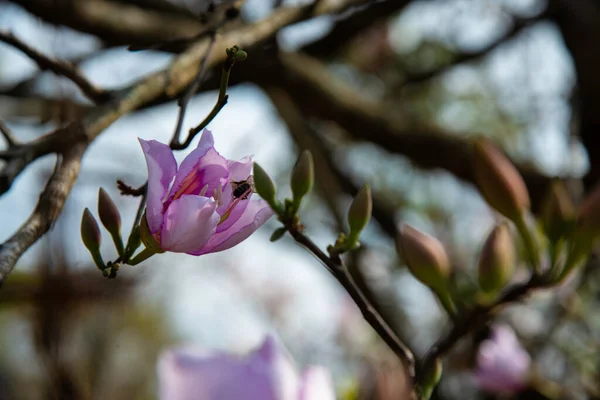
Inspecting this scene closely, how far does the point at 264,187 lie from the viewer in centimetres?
49

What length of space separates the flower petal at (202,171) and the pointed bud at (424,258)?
0.66ft

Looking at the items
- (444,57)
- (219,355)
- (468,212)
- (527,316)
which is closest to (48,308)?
(219,355)

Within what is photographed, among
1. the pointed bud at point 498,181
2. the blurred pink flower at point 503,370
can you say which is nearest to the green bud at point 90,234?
the pointed bud at point 498,181

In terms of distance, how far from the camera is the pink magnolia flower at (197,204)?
1.41ft

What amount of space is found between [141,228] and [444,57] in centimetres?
191

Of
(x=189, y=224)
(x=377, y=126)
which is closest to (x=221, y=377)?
(x=189, y=224)

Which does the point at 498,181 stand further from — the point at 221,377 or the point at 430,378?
the point at 221,377

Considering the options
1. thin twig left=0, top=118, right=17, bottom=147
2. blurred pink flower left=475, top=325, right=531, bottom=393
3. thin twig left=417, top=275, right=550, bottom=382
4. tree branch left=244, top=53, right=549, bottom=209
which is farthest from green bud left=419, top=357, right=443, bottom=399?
tree branch left=244, top=53, right=549, bottom=209

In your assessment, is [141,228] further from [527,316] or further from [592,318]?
[527,316]

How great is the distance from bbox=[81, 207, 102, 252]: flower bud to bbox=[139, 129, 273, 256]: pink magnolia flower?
63mm

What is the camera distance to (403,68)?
7.61 feet

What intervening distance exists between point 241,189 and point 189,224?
0.21 ft

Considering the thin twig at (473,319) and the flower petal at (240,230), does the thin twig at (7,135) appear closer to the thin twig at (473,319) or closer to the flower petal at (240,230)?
the flower petal at (240,230)

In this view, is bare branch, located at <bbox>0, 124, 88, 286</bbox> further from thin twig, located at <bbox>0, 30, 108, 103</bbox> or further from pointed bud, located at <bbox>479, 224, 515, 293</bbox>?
pointed bud, located at <bbox>479, 224, 515, 293</bbox>
